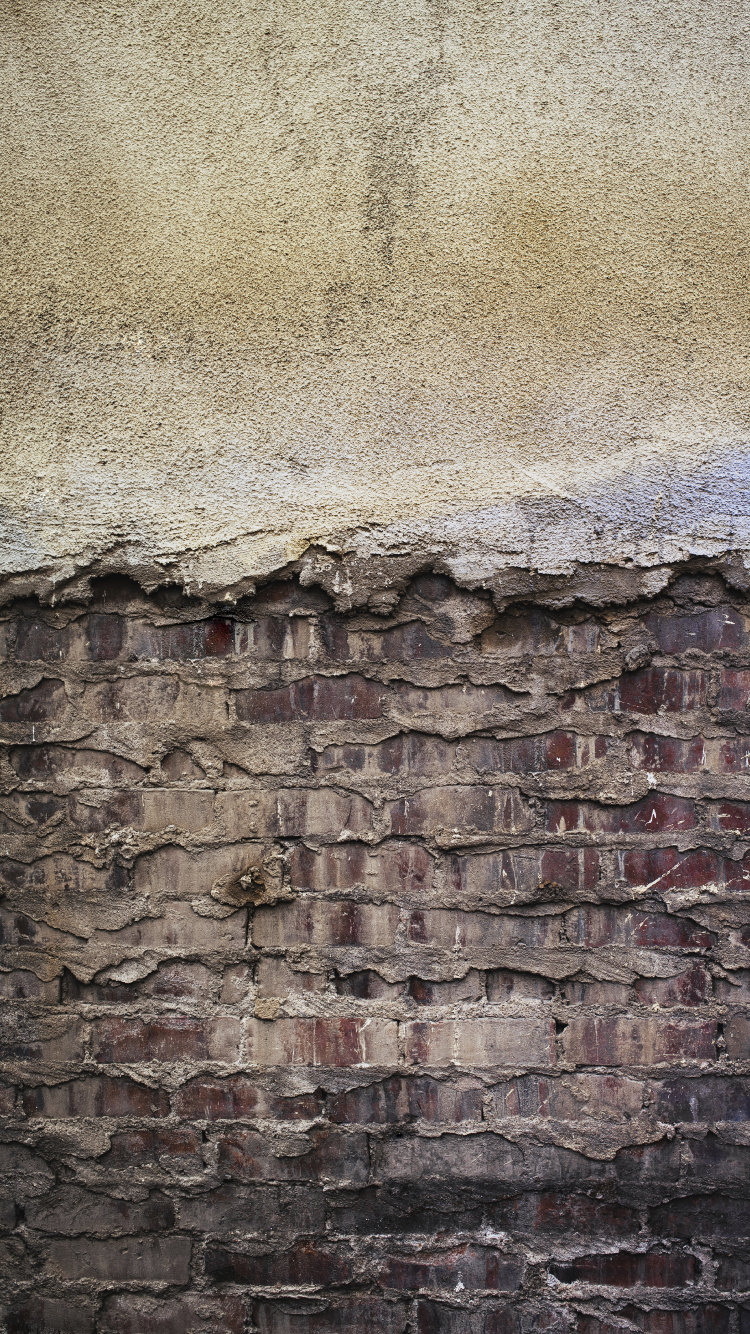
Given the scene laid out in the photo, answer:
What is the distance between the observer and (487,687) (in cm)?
150

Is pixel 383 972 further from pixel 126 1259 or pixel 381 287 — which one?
pixel 381 287

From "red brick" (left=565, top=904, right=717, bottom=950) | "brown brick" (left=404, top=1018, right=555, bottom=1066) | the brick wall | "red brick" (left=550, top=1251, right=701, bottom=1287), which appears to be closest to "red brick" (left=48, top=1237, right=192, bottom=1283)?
the brick wall

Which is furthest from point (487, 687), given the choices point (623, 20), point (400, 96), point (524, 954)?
point (623, 20)

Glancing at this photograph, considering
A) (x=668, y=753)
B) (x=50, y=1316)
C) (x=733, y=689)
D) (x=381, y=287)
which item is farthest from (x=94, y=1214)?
(x=381, y=287)

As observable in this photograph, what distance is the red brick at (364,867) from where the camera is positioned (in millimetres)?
1501

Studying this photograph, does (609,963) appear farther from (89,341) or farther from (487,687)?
(89,341)

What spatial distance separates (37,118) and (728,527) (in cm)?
158

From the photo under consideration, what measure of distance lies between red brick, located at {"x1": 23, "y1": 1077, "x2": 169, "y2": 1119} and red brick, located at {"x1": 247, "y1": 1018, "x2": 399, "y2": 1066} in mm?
213

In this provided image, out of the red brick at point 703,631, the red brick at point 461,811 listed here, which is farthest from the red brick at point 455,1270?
the red brick at point 703,631

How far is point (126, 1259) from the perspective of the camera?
4.89 ft

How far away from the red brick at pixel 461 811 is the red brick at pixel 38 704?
27.0 inches

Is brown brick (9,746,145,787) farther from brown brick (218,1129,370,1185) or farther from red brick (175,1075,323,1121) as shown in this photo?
brown brick (218,1129,370,1185)

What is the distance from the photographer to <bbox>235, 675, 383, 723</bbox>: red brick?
4.94 feet

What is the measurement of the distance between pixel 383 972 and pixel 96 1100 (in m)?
0.62
